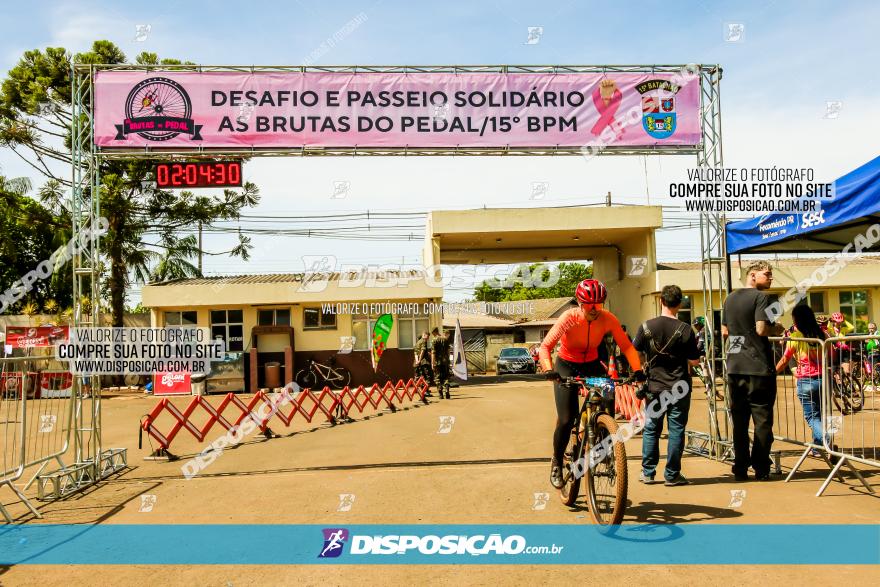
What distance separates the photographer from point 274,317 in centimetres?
2788

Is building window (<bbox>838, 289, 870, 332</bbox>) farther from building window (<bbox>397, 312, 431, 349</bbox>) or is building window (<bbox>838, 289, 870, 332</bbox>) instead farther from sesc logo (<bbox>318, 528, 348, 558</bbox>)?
sesc logo (<bbox>318, 528, 348, 558</bbox>)

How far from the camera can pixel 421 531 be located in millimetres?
5711

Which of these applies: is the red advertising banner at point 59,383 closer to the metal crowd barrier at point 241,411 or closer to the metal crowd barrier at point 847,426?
the metal crowd barrier at point 241,411

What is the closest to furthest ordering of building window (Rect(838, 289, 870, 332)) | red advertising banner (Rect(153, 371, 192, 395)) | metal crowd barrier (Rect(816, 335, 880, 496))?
metal crowd barrier (Rect(816, 335, 880, 496)) → red advertising banner (Rect(153, 371, 192, 395)) → building window (Rect(838, 289, 870, 332))

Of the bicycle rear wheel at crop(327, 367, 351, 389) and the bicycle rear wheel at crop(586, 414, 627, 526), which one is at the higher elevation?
the bicycle rear wheel at crop(586, 414, 627, 526)

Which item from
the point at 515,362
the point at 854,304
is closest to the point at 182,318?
the point at 515,362

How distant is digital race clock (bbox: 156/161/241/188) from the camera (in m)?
9.27

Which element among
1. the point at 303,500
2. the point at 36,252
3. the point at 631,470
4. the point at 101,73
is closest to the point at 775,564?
the point at 631,470

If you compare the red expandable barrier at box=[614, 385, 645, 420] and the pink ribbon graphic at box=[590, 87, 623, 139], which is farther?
the red expandable barrier at box=[614, 385, 645, 420]

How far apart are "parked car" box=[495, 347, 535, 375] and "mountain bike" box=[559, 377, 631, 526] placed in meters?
27.6

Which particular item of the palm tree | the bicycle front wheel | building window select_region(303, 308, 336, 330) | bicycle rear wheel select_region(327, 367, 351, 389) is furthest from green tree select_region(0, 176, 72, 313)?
bicycle rear wheel select_region(327, 367, 351, 389)

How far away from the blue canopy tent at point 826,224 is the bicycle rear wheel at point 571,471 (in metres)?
4.10

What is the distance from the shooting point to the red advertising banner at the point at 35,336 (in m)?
27.5

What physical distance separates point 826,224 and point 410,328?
67.7ft
